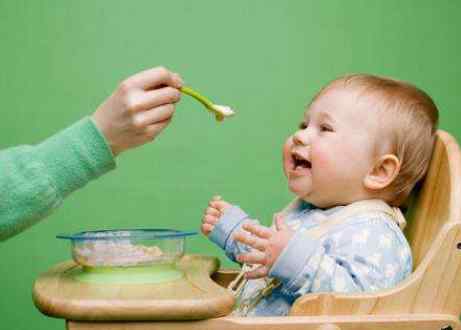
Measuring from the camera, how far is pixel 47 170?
811mm

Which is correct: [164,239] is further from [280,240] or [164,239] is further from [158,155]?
[158,155]

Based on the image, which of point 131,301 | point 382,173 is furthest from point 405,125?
point 131,301

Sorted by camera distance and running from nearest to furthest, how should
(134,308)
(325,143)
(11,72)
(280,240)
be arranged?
(134,308)
(280,240)
(325,143)
(11,72)

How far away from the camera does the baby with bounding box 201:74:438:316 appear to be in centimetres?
84

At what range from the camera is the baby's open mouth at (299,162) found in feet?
3.20

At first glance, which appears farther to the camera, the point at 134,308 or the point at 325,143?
the point at 325,143

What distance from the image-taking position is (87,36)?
144 cm

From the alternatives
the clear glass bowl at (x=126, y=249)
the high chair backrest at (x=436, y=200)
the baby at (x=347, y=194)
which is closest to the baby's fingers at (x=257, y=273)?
the baby at (x=347, y=194)

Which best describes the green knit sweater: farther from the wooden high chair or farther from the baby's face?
the baby's face

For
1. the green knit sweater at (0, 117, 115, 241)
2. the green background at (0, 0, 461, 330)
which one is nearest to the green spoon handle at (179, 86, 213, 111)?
the green knit sweater at (0, 117, 115, 241)

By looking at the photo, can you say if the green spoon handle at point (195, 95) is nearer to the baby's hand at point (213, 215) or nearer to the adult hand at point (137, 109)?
the adult hand at point (137, 109)

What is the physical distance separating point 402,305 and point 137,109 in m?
0.39

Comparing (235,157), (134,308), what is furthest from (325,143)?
(235,157)

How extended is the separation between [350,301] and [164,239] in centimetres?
24
